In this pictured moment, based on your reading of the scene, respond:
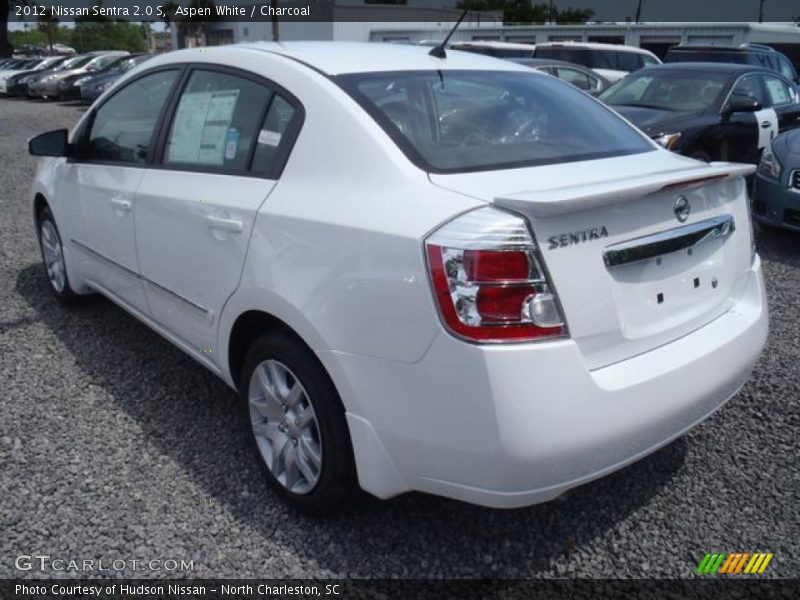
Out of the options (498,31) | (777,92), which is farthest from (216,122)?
(498,31)

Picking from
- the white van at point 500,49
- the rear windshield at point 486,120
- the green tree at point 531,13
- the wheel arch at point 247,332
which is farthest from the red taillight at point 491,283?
the green tree at point 531,13

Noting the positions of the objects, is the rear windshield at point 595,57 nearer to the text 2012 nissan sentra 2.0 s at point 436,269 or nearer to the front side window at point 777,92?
the front side window at point 777,92

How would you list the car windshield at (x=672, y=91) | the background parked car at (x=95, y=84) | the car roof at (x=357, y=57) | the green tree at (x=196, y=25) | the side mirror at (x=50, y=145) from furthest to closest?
1. the green tree at (x=196, y=25)
2. the background parked car at (x=95, y=84)
3. the car windshield at (x=672, y=91)
4. the side mirror at (x=50, y=145)
5. the car roof at (x=357, y=57)

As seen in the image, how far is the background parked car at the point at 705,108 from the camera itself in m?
7.25

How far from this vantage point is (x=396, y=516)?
2672 millimetres

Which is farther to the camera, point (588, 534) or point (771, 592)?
point (588, 534)

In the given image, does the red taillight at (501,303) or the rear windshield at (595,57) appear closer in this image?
the red taillight at (501,303)

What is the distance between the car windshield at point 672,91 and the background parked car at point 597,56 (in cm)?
Result: 751

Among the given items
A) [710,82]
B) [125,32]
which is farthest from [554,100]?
[125,32]

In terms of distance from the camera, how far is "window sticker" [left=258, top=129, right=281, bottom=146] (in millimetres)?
2676

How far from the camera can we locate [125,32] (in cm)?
6900

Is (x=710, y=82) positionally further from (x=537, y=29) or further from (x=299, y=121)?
(x=537, y=29)

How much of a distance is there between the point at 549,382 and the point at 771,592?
1100 millimetres

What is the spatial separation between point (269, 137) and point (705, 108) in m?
6.25
